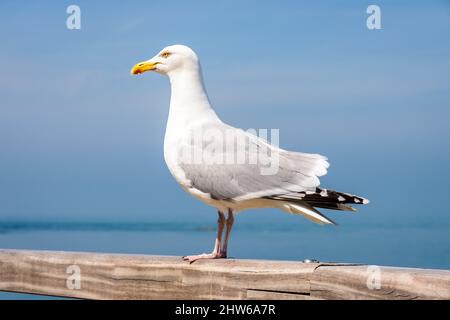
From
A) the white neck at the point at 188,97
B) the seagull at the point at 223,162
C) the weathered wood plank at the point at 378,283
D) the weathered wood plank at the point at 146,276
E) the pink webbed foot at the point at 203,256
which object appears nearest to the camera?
the weathered wood plank at the point at 378,283

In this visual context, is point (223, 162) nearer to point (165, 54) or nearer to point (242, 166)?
point (242, 166)

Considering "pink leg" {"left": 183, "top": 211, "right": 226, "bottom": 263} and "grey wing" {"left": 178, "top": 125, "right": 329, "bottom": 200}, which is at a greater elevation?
"grey wing" {"left": 178, "top": 125, "right": 329, "bottom": 200}

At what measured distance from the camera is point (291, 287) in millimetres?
2531

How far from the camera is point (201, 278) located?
2736mm

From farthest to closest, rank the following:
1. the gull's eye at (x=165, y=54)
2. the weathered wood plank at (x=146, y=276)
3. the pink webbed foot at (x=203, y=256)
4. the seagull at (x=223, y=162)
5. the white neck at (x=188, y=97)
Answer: the gull's eye at (x=165, y=54) < the white neck at (x=188, y=97) < the seagull at (x=223, y=162) < the pink webbed foot at (x=203, y=256) < the weathered wood plank at (x=146, y=276)

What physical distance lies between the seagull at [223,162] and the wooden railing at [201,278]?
1.36 feet

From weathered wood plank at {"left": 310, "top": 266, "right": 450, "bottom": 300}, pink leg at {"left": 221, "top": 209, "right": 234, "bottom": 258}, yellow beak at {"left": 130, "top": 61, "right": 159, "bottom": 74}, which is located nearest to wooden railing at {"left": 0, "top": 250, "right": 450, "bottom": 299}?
weathered wood plank at {"left": 310, "top": 266, "right": 450, "bottom": 300}

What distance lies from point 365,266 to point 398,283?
20cm

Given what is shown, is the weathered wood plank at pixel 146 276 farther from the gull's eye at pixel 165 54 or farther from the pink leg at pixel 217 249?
the gull's eye at pixel 165 54

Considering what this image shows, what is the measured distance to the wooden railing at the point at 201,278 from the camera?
2307 mm

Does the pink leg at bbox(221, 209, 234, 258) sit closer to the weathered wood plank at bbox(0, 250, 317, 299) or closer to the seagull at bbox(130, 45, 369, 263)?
the seagull at bbox(130, 45, 369, 263)

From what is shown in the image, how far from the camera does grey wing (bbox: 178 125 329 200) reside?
3299mm

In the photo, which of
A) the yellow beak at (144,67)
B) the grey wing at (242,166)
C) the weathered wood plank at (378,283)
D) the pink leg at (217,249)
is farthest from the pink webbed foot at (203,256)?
the yellow beak at (144,67)

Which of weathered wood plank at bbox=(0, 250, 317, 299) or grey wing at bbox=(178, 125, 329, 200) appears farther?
grey wing at bbox=(178, 125, 329, 200)
